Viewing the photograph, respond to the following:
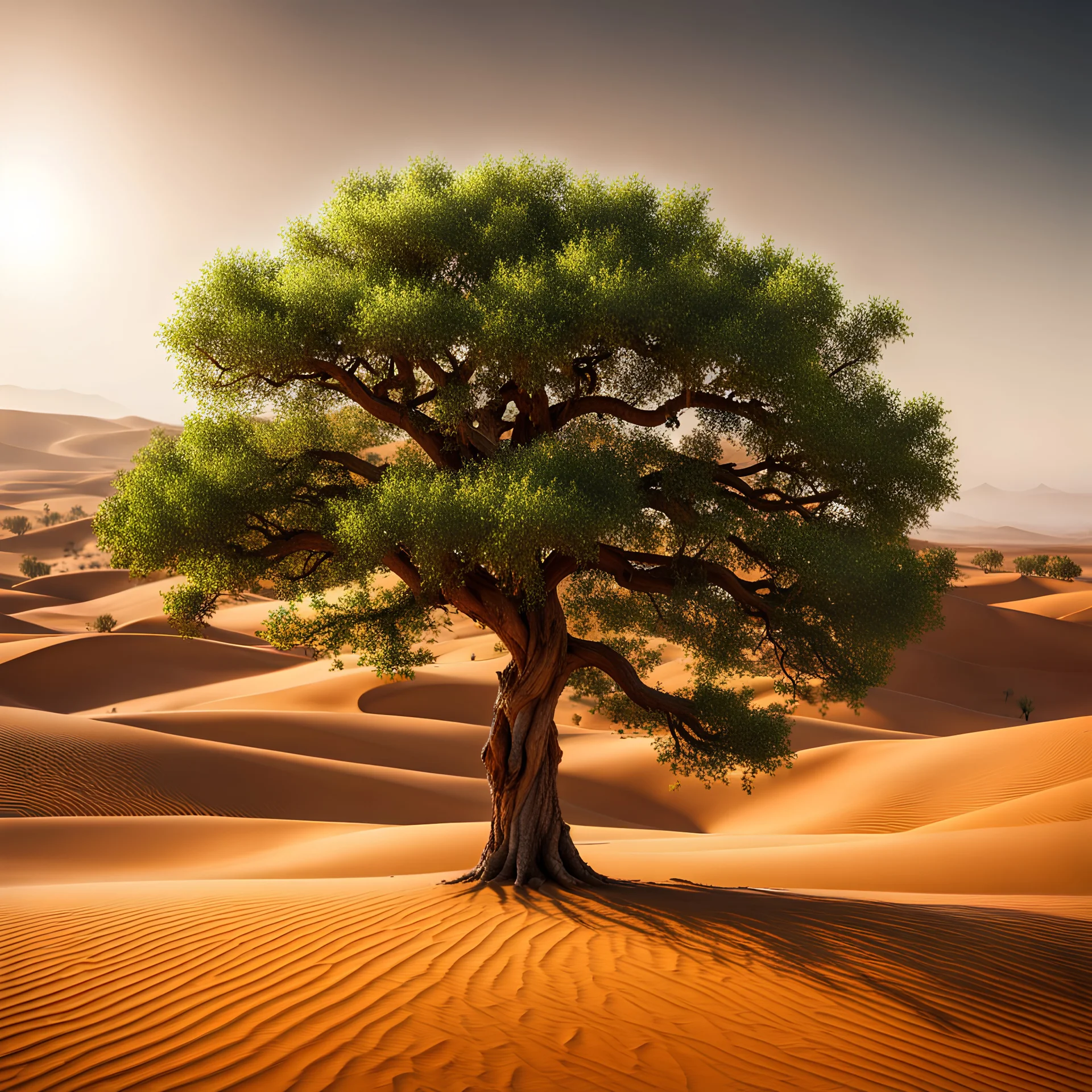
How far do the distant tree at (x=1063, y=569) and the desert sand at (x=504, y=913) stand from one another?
171 ft

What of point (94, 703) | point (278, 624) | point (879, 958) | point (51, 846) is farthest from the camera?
point (94, 703)

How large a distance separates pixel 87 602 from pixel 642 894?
187 ft

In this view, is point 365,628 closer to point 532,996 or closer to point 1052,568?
point 532,996

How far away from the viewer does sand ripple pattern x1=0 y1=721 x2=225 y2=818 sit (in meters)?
16.3

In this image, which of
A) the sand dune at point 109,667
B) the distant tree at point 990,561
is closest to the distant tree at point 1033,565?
the distant tree at point 990,561

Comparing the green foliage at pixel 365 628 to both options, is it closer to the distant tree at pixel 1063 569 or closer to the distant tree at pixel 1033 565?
the distant tree at pixel 1063 569

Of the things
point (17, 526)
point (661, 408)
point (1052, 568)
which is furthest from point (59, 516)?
point (1052, 568)

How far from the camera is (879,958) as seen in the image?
268 inches

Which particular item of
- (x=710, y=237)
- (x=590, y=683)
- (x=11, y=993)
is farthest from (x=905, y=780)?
(x=11, y=993)

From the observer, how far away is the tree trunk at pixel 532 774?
373 inches

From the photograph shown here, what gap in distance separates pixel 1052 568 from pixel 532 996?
78323 mm

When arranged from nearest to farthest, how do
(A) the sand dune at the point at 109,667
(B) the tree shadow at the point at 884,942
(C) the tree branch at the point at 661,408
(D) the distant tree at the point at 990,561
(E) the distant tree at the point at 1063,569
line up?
(B) the tree shadow at the point at 884,942
(C) the tree branch at the point at 661,408
(A) the sand dune at the point at 109,667
(E) the distant tree at the point at 1063,569
(D) the distant tree at the point at 990,561

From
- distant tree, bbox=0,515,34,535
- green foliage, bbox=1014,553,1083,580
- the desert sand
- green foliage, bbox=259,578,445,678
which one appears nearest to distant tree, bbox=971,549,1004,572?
green foliage, bbox=1014,553,1083,580

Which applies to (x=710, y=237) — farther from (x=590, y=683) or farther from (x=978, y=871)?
(x=978, y=871)
